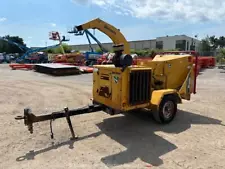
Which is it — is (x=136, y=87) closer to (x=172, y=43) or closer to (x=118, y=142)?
(x=118, y=142)

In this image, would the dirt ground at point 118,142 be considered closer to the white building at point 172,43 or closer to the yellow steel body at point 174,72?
the yellow steel body at point 174,72

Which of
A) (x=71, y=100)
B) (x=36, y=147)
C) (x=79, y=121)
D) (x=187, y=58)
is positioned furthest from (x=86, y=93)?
(x=36, y=147)

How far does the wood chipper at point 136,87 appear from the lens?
4.75m

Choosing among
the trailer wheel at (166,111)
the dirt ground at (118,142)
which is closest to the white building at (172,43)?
the trailer wheel at (166,111)

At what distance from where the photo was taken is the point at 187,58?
6.66m

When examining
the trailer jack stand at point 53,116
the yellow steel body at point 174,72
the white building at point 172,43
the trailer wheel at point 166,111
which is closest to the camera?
the trailer jack stand at point 53,116

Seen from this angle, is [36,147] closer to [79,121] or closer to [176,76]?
[79,121]

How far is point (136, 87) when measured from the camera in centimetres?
500

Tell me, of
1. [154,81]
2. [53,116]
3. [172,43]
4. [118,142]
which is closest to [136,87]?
[118,142]

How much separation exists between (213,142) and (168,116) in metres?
1.35

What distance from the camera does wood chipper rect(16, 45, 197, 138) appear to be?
15.6 ft

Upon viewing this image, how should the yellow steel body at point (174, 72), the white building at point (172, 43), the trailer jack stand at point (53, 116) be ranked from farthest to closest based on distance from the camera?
the white building at point (172, 43)
the yellow steel body at point (174, 72)
the trailer jack stand at point (53, 116)

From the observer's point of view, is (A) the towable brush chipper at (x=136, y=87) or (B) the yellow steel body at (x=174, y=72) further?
(B) the yellow steel body at (x=174, y=72)

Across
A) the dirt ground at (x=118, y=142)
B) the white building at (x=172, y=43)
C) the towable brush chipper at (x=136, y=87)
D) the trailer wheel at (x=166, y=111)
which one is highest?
the white building at (x=172, y=43)
